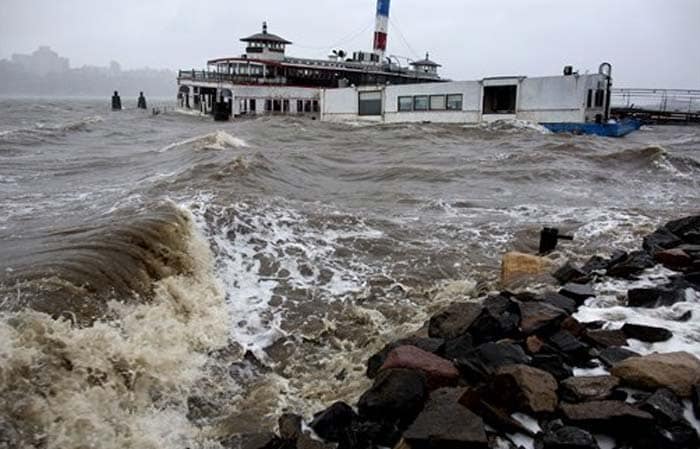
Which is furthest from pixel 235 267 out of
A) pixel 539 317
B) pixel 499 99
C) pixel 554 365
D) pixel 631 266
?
pixel 499 99

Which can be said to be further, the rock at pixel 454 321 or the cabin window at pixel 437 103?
the cabin window at pixel 437 103

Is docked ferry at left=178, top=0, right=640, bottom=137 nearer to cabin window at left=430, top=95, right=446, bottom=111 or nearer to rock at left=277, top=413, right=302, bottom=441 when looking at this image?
cabin window at left=430, top=95, right=446, bottom=111

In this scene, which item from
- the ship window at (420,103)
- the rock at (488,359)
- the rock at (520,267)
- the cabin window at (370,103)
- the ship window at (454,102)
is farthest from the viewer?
the cabin window at (370,103)

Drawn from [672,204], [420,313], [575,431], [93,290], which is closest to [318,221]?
[420,313]

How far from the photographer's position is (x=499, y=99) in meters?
33.1

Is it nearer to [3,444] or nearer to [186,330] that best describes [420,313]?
[186,330]

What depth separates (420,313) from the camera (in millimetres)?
6758

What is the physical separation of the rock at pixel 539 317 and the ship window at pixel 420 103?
3068 cm

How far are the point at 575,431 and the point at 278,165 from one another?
13752 mm

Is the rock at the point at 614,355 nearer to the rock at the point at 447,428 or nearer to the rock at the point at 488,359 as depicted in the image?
the rock at the point at 488,359

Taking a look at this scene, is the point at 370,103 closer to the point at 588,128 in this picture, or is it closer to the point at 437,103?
the point at 437,103

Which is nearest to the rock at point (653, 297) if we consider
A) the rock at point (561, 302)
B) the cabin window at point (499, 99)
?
the rock at point (561, 302)

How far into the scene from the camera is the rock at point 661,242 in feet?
24.0

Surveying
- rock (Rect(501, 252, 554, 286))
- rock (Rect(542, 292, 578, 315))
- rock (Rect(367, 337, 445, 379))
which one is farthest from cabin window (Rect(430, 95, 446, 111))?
rock (Rect(367, 337, 445, 379))
